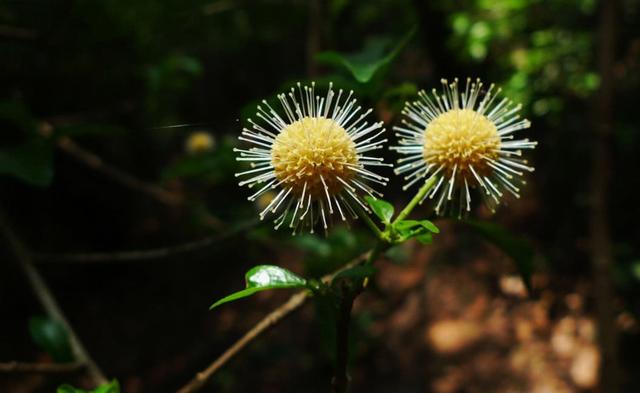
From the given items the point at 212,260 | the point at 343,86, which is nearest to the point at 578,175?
the point at 343,86

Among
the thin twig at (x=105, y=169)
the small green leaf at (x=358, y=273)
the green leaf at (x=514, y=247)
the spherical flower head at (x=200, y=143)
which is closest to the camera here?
the small green leaf at (x=358, y=273)

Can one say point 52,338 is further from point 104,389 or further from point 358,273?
point 358,273

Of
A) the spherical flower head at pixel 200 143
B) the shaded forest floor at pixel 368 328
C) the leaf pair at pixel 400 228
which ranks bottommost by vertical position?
the shaded forest floor at pixel 368 328

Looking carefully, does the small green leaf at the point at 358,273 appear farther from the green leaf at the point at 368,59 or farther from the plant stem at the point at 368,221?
the green leaf at the point at 368,59

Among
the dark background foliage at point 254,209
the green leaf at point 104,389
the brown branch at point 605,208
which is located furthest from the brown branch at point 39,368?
the brown branch at point 605,208

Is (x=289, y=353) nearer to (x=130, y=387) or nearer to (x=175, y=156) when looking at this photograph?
(x=130, y=387)

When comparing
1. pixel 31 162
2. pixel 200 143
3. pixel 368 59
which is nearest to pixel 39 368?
pixel 31 162

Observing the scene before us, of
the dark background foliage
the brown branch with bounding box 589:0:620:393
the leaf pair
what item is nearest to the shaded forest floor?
the dark background foliage

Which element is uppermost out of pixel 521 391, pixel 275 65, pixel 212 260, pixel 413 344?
pixel 275 65
